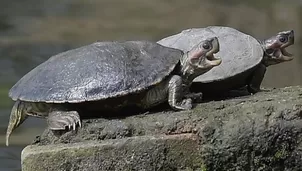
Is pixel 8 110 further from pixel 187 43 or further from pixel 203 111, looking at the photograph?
pixel 203 111

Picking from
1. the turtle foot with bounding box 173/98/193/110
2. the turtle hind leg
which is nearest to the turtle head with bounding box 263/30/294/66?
the turtle foot with bounding box 173/98/193/110

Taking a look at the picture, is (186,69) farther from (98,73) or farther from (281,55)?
(281,55)

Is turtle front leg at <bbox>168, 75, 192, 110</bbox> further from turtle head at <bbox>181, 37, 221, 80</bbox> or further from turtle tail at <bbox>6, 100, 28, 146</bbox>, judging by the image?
turtle tail at <bbox>6, 100, 28, 146</bbox>

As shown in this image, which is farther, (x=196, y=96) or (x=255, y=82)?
(x=255, y=82)

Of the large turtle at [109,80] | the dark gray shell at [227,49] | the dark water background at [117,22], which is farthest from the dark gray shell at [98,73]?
the dark water background at [117,22]

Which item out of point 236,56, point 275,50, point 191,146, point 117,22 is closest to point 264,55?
point 275,50

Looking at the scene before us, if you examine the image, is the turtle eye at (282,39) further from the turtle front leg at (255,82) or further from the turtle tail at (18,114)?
the turtle tail at (18,114)
